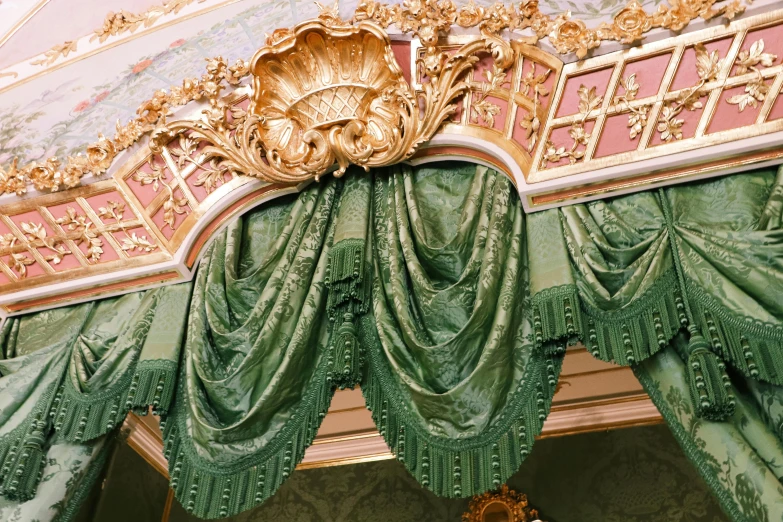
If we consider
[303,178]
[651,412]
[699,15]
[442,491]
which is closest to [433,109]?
[303,178]

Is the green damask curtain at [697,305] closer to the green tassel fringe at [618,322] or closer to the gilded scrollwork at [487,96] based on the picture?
the green tassel fringe at [618,322]

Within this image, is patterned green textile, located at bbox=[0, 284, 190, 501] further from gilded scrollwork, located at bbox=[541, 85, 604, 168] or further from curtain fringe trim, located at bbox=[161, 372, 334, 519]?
gilded scrollwork, located at bbox=[541, 85, 604, 168]

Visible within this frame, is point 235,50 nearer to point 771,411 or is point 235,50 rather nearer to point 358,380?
point 358,380

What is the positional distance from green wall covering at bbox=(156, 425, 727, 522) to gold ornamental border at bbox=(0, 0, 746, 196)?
1.53 m

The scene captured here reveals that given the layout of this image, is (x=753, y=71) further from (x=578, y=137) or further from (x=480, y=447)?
(x=480, y=447)

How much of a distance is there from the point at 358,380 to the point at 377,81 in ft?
3.30

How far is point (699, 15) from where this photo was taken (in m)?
2.42

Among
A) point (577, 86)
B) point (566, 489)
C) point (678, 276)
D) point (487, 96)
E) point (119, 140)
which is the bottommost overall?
point (566, 489)

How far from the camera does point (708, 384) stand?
202cm

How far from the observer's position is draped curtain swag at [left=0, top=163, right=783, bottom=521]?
2.10 meters

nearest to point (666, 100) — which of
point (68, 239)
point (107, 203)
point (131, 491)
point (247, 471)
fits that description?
point (247, 471)

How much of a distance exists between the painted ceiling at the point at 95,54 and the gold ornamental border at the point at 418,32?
0.16m

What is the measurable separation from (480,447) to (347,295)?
2.03 ft

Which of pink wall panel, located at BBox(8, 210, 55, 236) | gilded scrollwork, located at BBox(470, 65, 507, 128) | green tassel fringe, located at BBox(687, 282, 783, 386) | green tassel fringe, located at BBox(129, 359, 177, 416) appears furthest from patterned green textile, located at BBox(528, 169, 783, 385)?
pink wall panel, located at BBox(8, 210, 55, 236)
